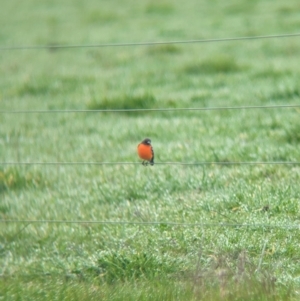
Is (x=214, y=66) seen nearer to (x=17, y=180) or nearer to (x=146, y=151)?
(x=17, y=180)

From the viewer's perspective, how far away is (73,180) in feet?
24.7

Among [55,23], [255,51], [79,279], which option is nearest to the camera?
[79,279]

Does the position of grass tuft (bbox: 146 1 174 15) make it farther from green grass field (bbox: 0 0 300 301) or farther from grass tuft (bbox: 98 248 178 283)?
grass tuft (bbox: 98 248 178 283)

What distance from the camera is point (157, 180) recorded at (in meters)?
6.94

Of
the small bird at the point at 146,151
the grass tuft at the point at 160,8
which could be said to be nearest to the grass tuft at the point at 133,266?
the small bird at the point at 146,151

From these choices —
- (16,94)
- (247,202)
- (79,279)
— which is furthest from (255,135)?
(16,94)

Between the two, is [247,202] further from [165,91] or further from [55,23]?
[55,23]

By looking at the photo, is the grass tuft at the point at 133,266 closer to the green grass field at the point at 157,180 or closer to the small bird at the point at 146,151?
the green grass field at the point at 157,180

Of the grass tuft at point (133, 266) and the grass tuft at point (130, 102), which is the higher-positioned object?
the grass tuft at point (130, 102)

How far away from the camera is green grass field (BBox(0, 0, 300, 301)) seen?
521 cm

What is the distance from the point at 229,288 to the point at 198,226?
3.14ft

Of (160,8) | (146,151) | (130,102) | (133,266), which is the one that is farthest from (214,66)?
(160,8)

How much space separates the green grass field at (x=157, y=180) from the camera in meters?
5.21

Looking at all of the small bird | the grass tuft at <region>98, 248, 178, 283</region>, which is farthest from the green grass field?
the small bird
